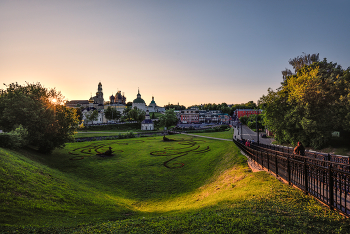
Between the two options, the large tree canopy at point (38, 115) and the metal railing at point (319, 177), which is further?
the large tree canopy at point (38, 115)

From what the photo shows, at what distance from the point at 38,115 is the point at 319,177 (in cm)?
2720

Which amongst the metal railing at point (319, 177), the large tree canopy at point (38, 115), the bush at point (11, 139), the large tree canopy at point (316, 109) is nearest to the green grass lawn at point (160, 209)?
the metal railing at point (319, 177)

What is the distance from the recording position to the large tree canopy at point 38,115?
21719mm

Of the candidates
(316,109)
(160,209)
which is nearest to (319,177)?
(160,209)

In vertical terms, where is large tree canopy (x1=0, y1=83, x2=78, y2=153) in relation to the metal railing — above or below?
above

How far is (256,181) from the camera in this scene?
31.9 ft

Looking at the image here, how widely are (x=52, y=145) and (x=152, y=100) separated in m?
161

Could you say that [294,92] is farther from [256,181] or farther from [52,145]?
[52,145]

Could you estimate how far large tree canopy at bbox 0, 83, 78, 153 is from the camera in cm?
2172

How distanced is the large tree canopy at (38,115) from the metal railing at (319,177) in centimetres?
2410

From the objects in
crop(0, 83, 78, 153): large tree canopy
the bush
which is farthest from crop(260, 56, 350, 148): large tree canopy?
the bush

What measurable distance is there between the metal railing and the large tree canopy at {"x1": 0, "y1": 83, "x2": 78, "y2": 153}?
24.1 m

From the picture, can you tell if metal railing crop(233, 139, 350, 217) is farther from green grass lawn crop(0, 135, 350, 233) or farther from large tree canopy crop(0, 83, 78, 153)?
large tree canopy crop(0, 83, 78, 153)

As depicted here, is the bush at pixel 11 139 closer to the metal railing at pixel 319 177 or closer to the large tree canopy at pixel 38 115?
the large tree canopy at pixel 38 115
